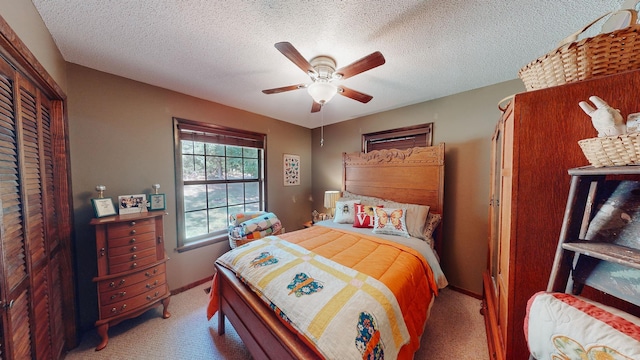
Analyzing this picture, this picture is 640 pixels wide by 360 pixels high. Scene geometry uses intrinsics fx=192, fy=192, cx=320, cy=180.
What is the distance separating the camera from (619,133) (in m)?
0.59

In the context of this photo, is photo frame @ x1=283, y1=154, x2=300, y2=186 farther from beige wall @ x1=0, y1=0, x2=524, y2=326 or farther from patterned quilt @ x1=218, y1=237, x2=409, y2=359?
patterned quilt @ x1=218, y1=237, x2=409, y2=359

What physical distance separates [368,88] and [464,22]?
3.43ft

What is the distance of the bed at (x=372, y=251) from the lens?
3.92ft

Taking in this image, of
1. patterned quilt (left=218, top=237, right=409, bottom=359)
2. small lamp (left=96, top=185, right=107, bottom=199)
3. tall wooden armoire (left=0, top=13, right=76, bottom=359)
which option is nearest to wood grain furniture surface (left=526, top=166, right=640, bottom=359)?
patterned quilt (left=218, top=237, right=409, bottom=359)

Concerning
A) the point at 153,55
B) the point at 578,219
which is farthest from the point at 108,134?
the point at 578,219

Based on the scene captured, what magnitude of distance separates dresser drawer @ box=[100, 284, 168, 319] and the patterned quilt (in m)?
1.03

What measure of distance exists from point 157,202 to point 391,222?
8.64ft

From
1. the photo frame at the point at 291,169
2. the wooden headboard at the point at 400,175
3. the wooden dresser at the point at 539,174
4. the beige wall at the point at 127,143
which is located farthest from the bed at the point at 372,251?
the beige wall at the point at 127,143

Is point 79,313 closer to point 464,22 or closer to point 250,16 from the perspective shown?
point 250,16

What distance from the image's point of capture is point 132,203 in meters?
1.96

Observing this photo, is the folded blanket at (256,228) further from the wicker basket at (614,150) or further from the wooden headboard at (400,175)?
the wicker basket at (614,150)

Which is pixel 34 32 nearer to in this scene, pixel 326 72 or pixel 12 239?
pixel 12 239

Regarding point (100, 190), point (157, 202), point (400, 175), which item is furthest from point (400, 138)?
point (100, 190)

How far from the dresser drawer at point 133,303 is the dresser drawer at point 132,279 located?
0.13 meters
